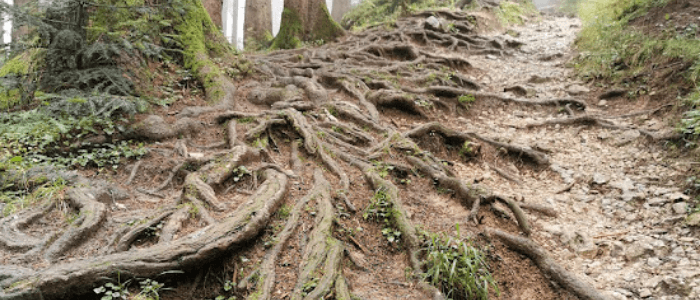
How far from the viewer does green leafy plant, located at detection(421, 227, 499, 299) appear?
11.0 ft

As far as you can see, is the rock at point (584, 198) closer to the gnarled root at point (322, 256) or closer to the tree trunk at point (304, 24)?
the gnarled root at point (322, 256)

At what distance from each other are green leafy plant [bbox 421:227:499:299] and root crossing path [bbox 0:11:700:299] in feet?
0.17

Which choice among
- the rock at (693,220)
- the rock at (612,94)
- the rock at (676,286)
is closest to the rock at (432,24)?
the rock at (612,94)

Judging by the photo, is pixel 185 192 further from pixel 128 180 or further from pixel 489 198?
pixel 489 198

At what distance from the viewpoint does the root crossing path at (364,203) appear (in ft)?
10.3

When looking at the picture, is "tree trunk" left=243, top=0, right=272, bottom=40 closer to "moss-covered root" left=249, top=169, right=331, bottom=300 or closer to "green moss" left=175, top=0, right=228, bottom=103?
"green moss" left=175, top=0, right=228, bottom=103

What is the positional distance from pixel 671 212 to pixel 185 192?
5.76 metres

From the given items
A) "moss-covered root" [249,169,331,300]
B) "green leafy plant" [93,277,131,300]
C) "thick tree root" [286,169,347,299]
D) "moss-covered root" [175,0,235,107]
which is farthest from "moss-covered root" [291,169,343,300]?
"moss-covered root" [175,0,235,107]

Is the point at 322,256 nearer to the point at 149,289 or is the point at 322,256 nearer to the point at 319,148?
the point at 149,289

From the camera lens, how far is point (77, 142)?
184 inches

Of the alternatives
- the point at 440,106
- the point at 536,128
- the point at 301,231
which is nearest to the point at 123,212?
the point at 301,231

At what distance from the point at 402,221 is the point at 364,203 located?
2.05 ft

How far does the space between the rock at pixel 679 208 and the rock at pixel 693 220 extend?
17 centimetres

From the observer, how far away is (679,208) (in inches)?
175
